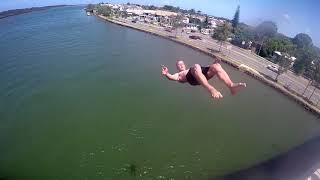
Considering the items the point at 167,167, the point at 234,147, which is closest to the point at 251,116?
the point at 234,147

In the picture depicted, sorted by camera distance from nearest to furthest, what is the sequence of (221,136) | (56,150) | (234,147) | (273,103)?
(56,150) → (234,147) → (221,136) → (273,103)

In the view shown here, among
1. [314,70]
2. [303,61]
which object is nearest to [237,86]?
[303,61]

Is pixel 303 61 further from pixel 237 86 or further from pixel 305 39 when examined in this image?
pixel 237 86

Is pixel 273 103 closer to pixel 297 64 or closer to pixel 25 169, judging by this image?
pixel 297 64

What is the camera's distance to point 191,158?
9000mm

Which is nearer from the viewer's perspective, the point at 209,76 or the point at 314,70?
the point at 209,76

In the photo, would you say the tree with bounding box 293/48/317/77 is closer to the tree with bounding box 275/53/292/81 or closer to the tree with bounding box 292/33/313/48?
the tree with bounding box 275/53/292/81

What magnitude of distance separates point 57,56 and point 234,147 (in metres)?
14.2

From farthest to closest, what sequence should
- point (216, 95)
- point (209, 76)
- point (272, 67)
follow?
point (272, 67)
point (209, 76)
point (216, 95)

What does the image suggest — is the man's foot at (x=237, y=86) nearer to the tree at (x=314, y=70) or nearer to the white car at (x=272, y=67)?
the white car at (x=272, y=67)

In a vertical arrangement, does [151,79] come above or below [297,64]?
below

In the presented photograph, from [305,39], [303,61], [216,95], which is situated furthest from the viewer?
[303,61]

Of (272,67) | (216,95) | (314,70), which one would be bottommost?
(314,70)

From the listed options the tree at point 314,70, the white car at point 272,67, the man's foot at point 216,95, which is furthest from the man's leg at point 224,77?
the tree at point 314,70
